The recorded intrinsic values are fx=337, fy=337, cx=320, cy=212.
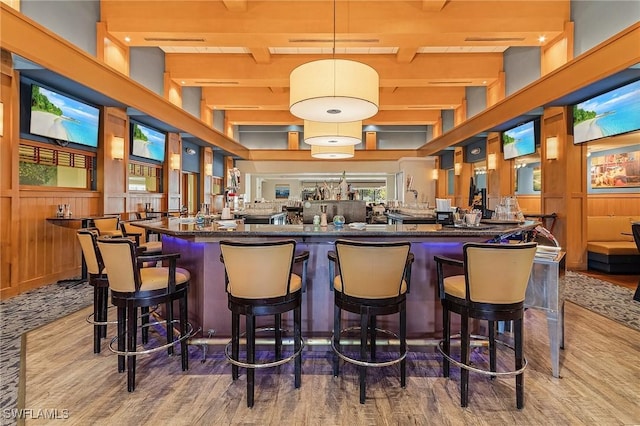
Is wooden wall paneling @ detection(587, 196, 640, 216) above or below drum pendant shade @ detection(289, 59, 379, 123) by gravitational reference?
below

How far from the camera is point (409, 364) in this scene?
2.77 meters

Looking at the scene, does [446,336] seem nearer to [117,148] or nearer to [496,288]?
[496,288]

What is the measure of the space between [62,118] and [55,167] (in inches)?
32.2

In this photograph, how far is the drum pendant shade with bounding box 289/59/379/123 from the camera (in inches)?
122

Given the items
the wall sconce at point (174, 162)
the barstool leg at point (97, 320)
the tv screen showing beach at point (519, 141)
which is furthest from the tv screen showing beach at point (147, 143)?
the tv screen showing beach at point (519, 141)

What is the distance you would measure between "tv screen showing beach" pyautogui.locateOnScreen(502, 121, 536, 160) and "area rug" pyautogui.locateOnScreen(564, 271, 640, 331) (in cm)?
298

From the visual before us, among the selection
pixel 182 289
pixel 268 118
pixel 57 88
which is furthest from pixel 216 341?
pixel 268 118

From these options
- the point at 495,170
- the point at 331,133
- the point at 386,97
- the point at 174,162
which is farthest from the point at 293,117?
the point at 331,133

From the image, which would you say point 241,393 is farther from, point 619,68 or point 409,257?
point 619,68

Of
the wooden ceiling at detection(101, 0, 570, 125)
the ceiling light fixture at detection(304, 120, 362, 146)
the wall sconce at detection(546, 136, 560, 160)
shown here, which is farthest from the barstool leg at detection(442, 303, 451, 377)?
the wall sconce at detection(546, 136, 560, 160)

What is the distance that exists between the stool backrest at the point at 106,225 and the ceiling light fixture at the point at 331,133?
132 inches

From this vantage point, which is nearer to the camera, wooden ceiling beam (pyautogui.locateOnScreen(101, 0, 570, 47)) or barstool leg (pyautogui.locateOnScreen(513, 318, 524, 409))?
barstool leg (pyautogui.locateOnScreen(513, 318, 524, 409))

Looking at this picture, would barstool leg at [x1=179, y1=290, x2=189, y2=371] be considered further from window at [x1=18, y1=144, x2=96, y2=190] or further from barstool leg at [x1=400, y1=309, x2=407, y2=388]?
window at [x1=18, y1=144, x2=96, y2=190]

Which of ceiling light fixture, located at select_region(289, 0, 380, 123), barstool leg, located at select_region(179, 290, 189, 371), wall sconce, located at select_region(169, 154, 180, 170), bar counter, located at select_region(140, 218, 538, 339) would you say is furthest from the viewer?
wall sconce, located at select_region(169, 154, 180, 170)
